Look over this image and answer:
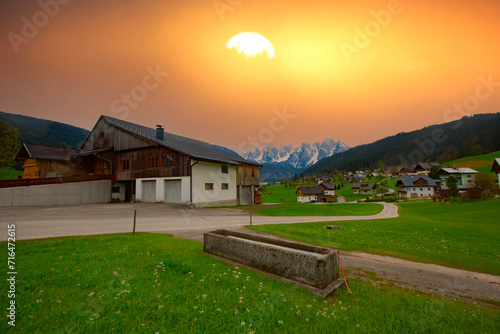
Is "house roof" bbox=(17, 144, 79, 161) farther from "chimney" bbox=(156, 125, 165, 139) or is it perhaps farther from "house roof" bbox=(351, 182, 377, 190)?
"house roof" bbox=(351, 182, 377, 190)

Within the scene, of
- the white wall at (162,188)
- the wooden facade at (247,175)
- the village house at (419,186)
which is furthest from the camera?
the village house at (419,186)

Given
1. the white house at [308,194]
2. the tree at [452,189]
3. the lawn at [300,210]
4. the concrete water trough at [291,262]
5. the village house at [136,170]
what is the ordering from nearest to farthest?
the concrete water trough at [291,262] < the lawn at [300,210] < the village house at [136,170] < the tree at [452,189] < the white house at [308,194]

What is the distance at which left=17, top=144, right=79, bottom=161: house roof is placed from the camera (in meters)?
38.3

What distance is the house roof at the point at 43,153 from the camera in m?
38.3

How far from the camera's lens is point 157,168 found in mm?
33844

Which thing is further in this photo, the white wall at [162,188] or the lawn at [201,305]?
the white wall at [162,188]

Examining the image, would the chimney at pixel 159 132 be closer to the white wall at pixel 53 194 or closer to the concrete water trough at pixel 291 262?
the white wall at pixel 53 194

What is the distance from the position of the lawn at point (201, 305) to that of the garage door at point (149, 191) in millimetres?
29052

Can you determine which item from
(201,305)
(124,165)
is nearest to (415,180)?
(124,165)

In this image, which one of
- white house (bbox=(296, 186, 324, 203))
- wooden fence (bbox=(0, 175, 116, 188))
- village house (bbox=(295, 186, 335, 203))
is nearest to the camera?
wooden fence (bbox=(0, 175, 116, 188))

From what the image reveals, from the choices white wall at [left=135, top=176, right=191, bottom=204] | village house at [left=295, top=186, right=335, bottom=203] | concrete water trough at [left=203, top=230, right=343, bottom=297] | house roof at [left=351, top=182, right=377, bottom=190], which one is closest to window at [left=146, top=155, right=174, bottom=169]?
white wall at [left=135, top=176, right=191, bottom=204]

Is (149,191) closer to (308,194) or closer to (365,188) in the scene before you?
(308,194)

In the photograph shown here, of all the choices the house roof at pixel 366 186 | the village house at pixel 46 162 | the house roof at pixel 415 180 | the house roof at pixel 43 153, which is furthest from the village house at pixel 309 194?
the house roof at pixel 43 153

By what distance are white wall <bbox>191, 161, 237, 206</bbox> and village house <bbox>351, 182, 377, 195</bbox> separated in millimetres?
98387
